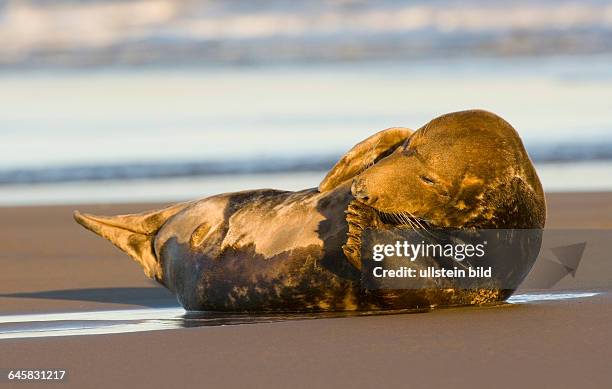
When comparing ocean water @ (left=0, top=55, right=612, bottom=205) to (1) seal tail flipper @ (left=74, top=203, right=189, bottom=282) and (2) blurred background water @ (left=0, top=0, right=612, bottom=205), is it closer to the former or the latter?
(2) blurred background water @ (left=0, top=0, right=612, bottom=205)

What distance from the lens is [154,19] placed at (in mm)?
25516

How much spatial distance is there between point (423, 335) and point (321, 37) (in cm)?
1807

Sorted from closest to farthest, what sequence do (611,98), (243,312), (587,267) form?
(243,312)
(587,267)
(611,98)

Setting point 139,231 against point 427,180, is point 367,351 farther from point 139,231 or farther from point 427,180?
point 139,231

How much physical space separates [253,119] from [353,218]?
8072 mm

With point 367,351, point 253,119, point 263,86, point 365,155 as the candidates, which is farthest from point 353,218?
point 263,86

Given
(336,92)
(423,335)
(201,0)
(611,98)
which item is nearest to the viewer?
(423,335)

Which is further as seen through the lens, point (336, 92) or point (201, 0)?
point (201, 0)

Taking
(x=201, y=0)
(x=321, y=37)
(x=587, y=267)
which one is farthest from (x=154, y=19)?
(x=587, y=267)

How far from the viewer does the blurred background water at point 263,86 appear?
1116 cm

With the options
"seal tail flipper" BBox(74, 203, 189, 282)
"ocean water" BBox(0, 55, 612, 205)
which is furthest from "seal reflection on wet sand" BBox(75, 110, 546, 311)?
"ocean water" BBox(0, 55, 612, 205)

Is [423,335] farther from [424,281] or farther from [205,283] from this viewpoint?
[205,283]

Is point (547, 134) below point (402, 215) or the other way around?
below

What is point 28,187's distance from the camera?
10.9 m
